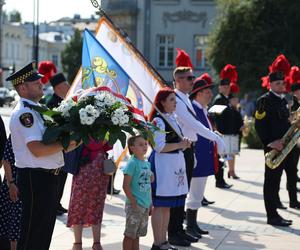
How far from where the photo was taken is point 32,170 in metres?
5.03

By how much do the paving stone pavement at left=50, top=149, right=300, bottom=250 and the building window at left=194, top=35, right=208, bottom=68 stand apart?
31.4 meters

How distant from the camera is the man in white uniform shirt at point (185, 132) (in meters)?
7.33

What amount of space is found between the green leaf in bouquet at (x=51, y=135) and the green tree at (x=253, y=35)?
27058mm

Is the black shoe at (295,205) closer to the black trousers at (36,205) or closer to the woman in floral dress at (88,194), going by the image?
the woman in floral dress at (88,194)

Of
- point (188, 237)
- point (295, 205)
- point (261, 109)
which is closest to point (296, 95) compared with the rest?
point (295, 205)

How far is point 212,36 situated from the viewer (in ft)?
106

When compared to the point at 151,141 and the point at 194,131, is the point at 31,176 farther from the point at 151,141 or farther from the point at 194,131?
the point at 194,131

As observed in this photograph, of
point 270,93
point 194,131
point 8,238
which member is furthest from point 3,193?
point 270,93

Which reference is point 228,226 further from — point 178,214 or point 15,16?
point 15,16

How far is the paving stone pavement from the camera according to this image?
24.1 ft

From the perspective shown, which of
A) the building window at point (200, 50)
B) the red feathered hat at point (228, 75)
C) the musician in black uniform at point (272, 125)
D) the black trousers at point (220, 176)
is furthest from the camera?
the building window at point (200, 50)

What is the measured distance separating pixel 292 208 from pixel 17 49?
259ft

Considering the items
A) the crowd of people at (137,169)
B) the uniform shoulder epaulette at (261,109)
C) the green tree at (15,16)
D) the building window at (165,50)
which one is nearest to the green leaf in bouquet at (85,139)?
the crowd of people at (137,169)

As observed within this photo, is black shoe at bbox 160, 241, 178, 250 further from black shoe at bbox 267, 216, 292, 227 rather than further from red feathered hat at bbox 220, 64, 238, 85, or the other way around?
red feathered hat at bbox 220, 64, 238, 85
